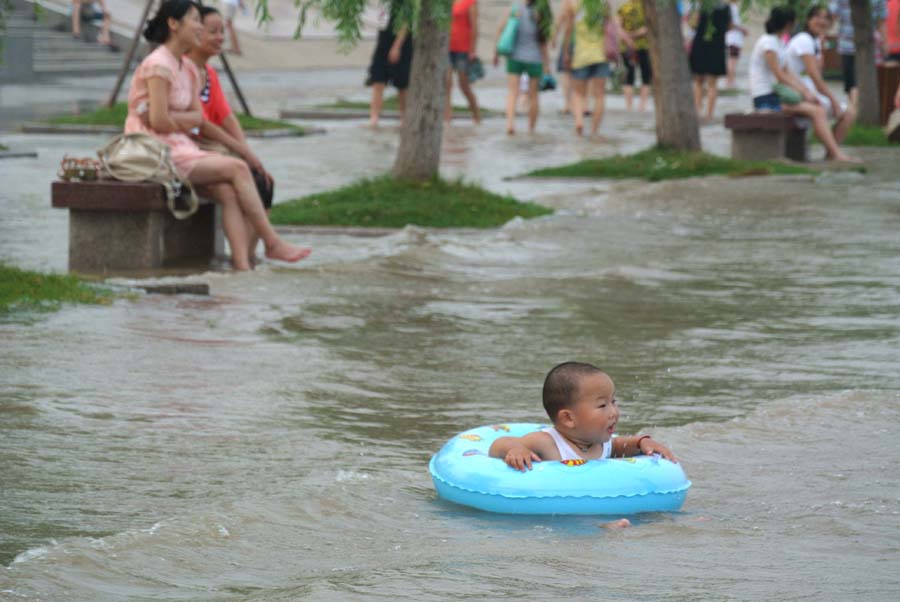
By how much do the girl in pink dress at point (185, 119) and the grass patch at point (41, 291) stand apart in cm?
147

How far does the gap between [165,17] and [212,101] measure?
34.3 inches

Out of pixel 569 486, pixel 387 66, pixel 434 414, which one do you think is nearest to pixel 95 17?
pixel 387 66

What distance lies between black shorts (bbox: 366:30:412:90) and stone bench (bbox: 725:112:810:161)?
5.91 metres

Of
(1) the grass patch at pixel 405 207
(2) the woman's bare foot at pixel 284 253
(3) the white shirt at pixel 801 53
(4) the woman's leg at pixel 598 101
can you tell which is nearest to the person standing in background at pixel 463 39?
(4) the woman's leg at pixel 598 101

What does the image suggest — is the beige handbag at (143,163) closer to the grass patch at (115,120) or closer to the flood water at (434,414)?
the flood water at (434,414)

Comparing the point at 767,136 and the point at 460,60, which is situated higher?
the point at 460,60

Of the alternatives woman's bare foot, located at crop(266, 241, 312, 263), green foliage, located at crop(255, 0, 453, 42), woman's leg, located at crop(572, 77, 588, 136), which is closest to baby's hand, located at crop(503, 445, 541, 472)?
woman's bare foot, located at crop(266, 241, 312, 263)

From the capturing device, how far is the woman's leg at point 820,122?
1858 cm

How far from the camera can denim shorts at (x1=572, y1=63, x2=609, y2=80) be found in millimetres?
23906

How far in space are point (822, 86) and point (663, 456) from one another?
13670 millimetres

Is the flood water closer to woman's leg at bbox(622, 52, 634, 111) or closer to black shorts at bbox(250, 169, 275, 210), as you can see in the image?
black shorts at bbox(250, 169, 275, 210)

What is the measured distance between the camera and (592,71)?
24047mm

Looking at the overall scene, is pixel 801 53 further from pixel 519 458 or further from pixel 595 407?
pixel 519 458

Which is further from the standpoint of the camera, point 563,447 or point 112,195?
point 112,195
